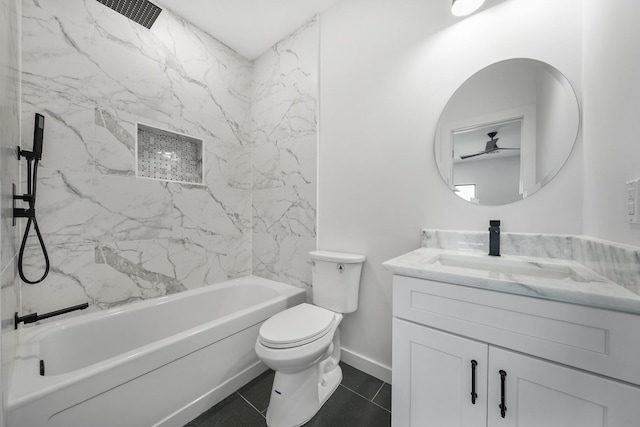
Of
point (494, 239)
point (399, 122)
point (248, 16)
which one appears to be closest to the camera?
point (494, 239)

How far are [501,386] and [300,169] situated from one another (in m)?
1.75

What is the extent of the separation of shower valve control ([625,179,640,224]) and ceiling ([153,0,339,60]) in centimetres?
205

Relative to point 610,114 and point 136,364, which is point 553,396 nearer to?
point 610,114

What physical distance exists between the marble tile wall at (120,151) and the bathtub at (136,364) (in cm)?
18

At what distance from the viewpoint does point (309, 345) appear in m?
1.21

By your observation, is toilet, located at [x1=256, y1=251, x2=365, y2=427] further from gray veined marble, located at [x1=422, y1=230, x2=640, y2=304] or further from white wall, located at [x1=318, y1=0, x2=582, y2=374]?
gray veined marble, located at [x1=422, y1=230, x2=640, y2=304]

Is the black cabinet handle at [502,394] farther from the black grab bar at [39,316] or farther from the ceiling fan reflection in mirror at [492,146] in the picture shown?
the black grab bar at [39,316]

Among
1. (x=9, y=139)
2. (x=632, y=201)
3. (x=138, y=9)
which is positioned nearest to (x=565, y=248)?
(x=632, y=201)

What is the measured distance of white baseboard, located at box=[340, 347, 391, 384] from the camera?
1565 mm

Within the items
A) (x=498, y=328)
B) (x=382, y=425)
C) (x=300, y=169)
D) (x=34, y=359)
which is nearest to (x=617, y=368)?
(x=498, y=328)

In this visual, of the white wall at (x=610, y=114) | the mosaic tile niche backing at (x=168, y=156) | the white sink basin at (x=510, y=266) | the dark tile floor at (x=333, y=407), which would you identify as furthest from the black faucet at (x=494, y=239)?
the mosaic tile niche backing at (x=168, y=156)

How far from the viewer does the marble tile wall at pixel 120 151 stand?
136 cm

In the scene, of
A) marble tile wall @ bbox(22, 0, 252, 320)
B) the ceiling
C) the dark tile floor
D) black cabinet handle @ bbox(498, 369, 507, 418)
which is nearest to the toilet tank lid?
the dark tile floor

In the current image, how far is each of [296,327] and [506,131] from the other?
1542 millimetres
